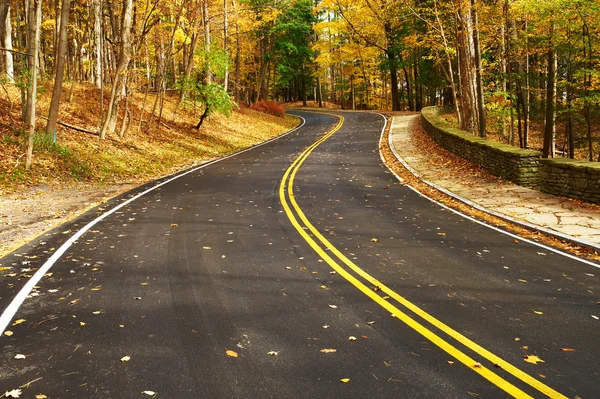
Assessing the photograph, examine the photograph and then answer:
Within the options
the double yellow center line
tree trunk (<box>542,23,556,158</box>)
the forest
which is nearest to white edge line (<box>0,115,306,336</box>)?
the double yellow center line

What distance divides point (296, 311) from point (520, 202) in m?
8.41

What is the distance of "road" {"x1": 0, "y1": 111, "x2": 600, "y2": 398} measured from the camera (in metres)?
3.88

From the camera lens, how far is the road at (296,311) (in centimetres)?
388

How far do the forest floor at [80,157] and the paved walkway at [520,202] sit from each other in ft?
31.4

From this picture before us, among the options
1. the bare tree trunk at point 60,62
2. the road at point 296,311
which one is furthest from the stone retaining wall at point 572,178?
the bare tree trunk at point 60,62

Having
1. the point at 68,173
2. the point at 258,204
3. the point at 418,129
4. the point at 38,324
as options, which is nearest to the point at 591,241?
the point at 258,204

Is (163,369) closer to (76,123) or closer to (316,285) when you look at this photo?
(316,285)

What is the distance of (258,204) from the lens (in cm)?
1127

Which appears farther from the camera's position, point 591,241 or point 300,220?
point 300,220

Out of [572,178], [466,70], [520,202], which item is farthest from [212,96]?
[572,178]

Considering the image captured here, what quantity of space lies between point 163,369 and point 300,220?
5867mm

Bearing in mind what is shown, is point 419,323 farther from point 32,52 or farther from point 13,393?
point 32,52

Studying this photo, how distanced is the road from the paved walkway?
5.07 ft

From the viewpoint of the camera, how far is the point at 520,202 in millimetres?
11500
